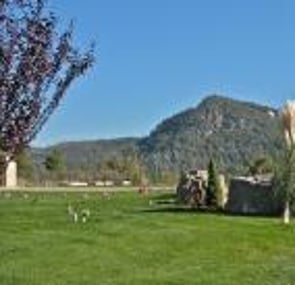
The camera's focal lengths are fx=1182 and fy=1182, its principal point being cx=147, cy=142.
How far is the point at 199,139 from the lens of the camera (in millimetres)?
104750

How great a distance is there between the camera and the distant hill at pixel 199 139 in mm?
95688

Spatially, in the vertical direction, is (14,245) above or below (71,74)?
below

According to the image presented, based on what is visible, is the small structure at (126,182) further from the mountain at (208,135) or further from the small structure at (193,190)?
the mountain at (208,135)

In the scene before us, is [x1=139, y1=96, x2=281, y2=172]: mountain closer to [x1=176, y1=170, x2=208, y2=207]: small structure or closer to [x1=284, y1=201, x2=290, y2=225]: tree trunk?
[x1=176, y1=170, x2=208, y2=207]: small structure

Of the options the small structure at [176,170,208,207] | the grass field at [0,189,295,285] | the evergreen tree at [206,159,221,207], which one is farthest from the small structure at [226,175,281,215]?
the grass field at [0,189,295,285]

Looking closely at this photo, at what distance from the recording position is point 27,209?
95.7 ft

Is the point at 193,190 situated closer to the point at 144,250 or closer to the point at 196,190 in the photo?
the point at 196,190

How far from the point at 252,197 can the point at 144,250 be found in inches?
472

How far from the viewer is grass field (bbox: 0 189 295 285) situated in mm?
16516

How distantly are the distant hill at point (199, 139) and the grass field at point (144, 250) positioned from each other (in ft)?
213

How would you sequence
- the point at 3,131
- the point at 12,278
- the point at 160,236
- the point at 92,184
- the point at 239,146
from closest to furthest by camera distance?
the point at 3,131
the point at 12,278
the point at 160,236
the point at 92,184
the point at 239,146

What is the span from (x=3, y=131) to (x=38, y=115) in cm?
34

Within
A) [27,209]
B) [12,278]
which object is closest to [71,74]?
[12,278]

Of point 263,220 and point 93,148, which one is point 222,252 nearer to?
point 263,220
